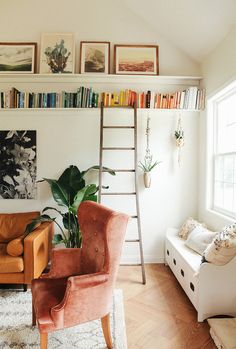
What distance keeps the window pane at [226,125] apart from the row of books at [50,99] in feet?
5.00

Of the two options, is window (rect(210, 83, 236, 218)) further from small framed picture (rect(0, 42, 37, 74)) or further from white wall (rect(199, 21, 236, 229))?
small framed picture (rect(0, 42, 37, 74))

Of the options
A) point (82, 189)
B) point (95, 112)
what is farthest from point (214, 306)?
point (95, 112)

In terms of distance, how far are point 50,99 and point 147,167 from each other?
151cm

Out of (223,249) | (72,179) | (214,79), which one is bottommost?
(223,249)

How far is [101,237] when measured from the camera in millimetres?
1907

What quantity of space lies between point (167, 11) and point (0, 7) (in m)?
2.17

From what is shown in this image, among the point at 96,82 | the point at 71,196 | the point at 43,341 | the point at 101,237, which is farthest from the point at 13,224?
the point at 96,82

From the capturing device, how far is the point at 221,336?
182 cm

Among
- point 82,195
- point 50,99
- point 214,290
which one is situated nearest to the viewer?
point 214,290

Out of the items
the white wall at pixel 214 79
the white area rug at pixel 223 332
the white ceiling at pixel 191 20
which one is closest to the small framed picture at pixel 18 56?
the white ceiling at pixel 191 20

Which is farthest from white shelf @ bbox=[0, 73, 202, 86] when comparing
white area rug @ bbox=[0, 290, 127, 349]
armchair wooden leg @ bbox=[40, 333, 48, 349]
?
armchair wooden leg @ bbox=[40, 333, 48, 349]

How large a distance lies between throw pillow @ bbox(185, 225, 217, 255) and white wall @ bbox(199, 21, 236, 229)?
219mm

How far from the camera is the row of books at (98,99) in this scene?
10.7 feet

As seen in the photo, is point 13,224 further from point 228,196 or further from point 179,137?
point 228,196
